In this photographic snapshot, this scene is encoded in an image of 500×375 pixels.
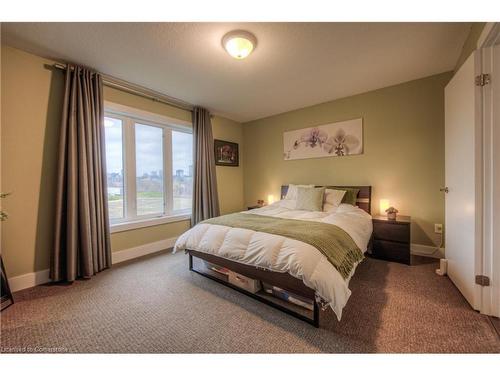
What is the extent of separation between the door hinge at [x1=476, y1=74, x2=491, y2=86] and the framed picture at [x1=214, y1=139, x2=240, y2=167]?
349cm

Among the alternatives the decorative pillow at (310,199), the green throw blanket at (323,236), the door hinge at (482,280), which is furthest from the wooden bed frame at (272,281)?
the decorative pillow at (310,199)

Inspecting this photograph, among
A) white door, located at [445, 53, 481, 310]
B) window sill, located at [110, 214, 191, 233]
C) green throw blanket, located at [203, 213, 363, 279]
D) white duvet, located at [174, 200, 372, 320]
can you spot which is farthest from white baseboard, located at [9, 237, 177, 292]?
white door, located at [445, 53, 481, 310]

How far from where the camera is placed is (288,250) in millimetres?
1561

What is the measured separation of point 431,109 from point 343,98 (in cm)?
116

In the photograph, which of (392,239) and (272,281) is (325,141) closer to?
(392,239)

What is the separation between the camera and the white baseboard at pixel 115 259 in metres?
2.02

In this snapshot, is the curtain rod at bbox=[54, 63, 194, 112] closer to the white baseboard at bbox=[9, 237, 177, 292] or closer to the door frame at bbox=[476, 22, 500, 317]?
the white baseboard at bbox=[9, 237, 177, 292]

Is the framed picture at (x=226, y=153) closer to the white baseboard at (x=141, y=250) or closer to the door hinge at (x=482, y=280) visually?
the white baseboard at (x=141, y=250)

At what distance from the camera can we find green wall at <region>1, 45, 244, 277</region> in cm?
196

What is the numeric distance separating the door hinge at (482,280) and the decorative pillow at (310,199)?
1.60 metres

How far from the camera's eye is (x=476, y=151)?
1.56 meters

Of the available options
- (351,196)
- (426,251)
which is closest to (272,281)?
(351,196)

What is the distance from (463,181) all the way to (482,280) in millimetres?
794
